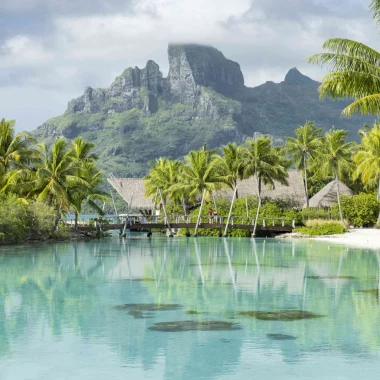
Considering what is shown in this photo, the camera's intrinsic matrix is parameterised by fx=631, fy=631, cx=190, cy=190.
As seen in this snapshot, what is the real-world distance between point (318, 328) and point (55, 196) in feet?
87.3

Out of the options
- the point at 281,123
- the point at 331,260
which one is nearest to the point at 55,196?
the point at 331,260

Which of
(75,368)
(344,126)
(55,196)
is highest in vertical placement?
(344,126)

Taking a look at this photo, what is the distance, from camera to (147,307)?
1293cm

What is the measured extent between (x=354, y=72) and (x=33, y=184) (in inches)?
877

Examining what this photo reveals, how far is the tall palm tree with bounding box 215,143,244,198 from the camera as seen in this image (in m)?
43.5

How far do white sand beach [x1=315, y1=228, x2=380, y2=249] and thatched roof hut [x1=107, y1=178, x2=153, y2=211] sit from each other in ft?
66.1

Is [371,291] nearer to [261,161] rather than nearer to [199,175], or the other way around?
[261,161]

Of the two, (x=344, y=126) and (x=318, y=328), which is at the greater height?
(x=344, y=126)

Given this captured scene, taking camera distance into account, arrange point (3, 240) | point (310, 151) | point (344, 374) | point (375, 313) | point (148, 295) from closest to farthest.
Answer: point (344, 374) < point (375, 313) < point (148, 295) < point (3, 240) < point (310, 151)

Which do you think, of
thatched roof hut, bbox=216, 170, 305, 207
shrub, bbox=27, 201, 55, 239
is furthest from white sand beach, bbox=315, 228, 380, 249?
shrub, bbox=27, 201, 55, 239

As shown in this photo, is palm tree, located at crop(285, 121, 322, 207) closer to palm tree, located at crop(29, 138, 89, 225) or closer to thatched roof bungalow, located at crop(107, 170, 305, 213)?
thatched roof bungalow, located at crop(107, 170, 305, 213)

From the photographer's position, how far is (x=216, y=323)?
36.6 feet

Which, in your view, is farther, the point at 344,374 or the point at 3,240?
the point at 3,240

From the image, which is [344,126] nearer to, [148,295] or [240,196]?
Result: [240,196]
